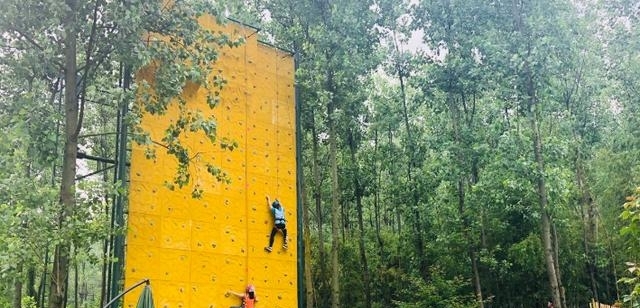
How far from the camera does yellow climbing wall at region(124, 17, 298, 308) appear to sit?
398 inches

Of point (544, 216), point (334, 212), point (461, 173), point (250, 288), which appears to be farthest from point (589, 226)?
point (250, 288)

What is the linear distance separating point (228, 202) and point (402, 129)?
865 centimetres

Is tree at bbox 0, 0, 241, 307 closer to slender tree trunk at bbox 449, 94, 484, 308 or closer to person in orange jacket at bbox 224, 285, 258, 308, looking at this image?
person in orange jacket at bbox 224, 285, 258, 308

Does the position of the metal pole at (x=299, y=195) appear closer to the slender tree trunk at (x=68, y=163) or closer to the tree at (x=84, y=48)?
the tree at (x=84, y=48)

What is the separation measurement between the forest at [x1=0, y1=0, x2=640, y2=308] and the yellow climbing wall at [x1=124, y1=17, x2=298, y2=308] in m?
0.67

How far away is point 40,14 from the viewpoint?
7781mm

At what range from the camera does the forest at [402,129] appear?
7938 millimetres

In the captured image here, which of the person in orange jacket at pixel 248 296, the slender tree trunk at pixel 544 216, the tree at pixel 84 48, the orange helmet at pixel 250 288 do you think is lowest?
the person in orange jacket at pixel 248 296

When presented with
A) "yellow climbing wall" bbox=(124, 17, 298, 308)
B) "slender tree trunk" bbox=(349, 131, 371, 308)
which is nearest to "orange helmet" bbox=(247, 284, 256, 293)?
"yellow climbing wall" bbox=(124, 17, 298, 308)

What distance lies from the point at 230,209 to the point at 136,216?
6.22 feet

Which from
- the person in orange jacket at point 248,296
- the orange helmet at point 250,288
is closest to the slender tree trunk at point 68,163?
the person in orange jacket at point 248,296

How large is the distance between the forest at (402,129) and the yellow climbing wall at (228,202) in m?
0.67

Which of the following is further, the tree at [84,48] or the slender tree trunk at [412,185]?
the slender tree trunk at [412,185]

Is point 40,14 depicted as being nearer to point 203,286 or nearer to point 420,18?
point 203,286
